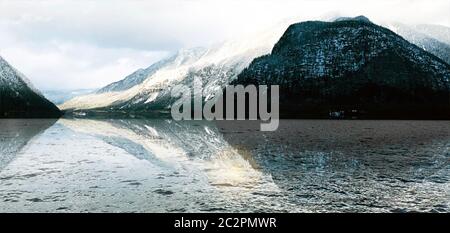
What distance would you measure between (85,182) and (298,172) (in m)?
13.6

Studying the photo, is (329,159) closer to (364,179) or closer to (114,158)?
(364,179)

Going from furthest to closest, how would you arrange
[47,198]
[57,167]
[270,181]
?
[57,167]
[270,181]
[47,198]

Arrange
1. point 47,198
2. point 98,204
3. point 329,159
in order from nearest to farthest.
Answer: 1. point 98,204
2. point 47,198
3. point 329,159
